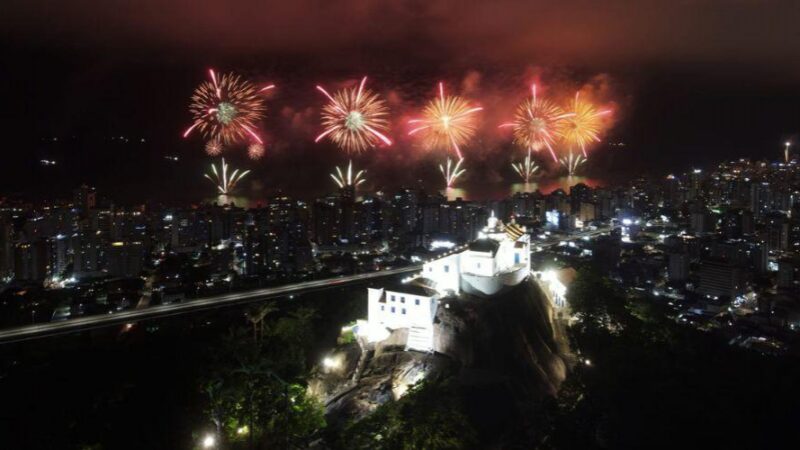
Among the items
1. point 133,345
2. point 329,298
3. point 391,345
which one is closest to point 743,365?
point 391,345

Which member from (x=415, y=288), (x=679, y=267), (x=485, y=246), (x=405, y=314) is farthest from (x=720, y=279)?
(x=405, y=314)

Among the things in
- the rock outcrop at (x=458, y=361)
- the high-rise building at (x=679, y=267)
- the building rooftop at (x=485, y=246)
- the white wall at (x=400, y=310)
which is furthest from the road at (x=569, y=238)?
the white wall at (x=400, y=310)

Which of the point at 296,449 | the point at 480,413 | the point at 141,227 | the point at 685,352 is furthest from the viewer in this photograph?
the point at 141,227

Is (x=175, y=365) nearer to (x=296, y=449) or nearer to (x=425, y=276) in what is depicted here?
(x=296, y=449)

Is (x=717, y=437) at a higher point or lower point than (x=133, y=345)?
lower

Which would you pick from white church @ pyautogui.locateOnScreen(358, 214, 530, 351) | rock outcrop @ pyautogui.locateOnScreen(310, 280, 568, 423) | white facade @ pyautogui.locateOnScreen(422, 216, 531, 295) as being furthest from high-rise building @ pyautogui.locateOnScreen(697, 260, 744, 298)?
white facade @ pyautogui.locateOnScreen(422, 216, 531, 295)

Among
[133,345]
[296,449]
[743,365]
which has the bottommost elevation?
[743,365]

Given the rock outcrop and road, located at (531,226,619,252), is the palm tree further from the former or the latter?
road, located at (531,226,619,252)
